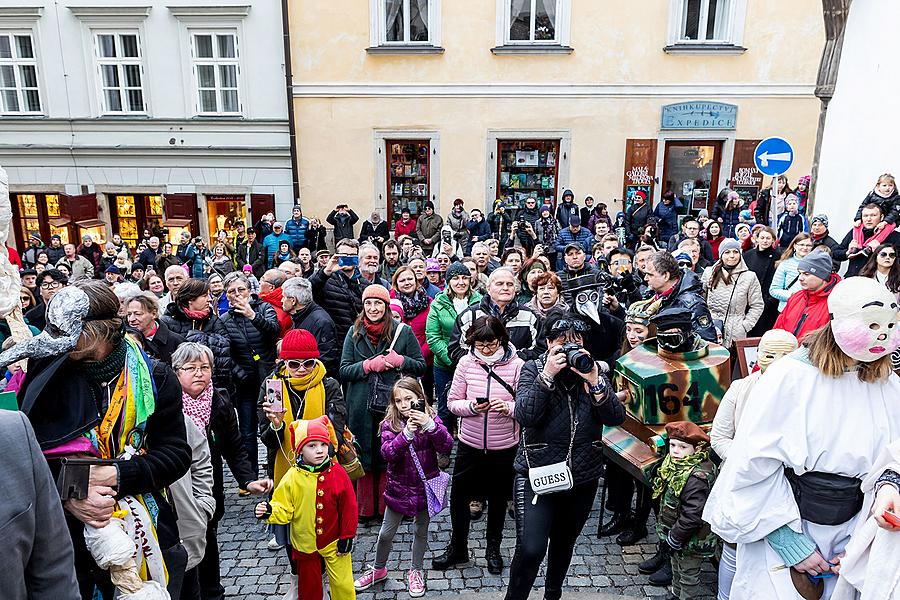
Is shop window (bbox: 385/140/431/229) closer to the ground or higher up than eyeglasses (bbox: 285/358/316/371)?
higher up

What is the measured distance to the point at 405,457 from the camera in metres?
3.95

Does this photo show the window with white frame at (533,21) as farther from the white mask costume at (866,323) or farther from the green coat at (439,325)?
the white mask costume at (866,323)

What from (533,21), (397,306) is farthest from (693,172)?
(397,306)

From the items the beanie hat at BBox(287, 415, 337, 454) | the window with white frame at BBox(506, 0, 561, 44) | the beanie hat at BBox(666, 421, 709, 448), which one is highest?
the window with white frame at BBox(506, 0, 561, 44)

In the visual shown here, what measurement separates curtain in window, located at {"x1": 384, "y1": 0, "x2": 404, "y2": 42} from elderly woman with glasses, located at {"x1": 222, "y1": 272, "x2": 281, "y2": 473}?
1055cm

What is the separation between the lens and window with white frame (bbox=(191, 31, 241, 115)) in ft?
47.3

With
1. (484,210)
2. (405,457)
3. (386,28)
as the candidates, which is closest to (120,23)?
(386,28)

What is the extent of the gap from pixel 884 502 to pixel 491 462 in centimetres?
229

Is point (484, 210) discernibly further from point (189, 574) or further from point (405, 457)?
point (189, 574)

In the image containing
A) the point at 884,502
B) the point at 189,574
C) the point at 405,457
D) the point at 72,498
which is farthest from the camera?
the point at 405,457

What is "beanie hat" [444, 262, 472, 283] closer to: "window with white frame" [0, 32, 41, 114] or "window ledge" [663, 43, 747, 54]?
"window ledge" [663, 43, 747, 54]

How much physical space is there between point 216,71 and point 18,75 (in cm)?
512

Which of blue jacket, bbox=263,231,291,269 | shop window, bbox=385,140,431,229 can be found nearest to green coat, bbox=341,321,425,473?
blue jacket, bbox=263,231,291,269

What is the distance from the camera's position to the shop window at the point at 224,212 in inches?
603
